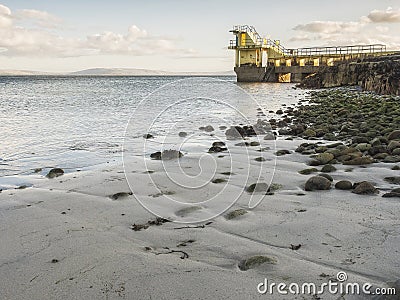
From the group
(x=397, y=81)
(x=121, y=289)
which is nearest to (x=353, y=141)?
(x=121, y=289)

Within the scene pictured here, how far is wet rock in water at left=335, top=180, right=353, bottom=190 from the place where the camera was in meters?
4.30

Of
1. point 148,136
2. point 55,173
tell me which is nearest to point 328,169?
point 55,173

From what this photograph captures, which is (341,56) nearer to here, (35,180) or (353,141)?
(353,141)

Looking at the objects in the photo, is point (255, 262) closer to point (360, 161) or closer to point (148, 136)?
point (360, 161)

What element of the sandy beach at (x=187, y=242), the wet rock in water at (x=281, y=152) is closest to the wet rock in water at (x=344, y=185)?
the sandy beach at (x=187, y=242)

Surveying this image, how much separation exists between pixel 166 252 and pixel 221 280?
0.60 m

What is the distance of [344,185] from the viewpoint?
4309 millimetres

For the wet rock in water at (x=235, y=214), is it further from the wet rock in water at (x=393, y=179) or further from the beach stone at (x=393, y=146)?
the beach stone at (x=393, y=146)

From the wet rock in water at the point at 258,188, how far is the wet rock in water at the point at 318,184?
479 mm

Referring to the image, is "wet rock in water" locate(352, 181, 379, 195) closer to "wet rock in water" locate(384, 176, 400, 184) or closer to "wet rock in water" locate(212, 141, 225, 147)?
"wet rock in water" locate(384, 176, 400, 184)

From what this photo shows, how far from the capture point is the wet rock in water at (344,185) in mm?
4301

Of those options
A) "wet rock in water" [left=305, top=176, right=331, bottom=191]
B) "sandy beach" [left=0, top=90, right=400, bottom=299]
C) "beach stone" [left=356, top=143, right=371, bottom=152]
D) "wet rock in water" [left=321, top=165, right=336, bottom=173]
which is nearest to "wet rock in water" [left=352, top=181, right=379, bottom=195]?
"sandy beach" [left=0, top=90, right=400, bottom=299]

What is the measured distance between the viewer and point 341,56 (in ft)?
149

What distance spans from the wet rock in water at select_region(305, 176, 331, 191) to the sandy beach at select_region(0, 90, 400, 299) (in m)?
0.08
